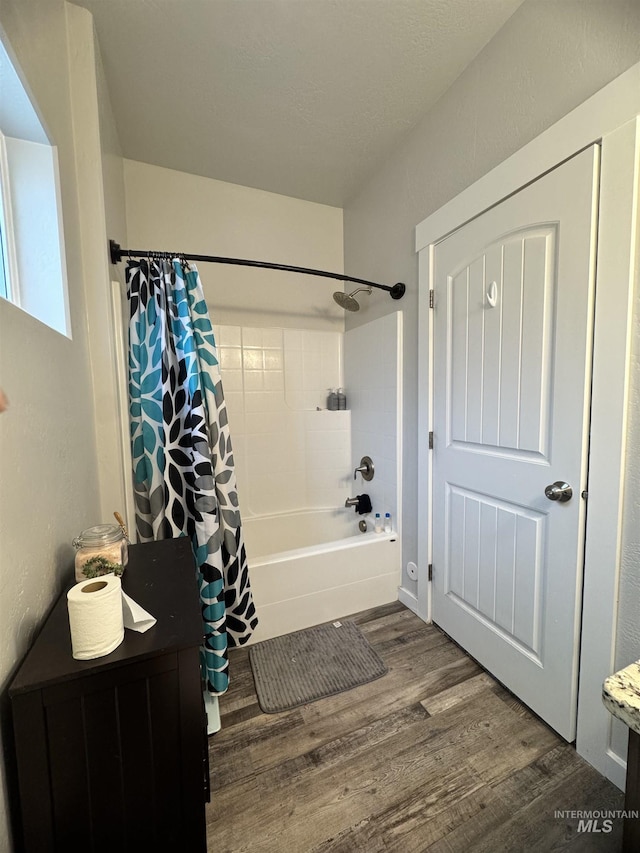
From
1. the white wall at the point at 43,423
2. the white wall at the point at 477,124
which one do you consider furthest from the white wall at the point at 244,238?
the white wall at the point at 43,423

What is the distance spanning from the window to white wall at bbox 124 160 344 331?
3.78 feet

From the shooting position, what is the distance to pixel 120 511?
1366mm

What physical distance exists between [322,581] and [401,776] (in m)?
0.79

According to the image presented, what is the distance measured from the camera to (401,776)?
41.6 inches

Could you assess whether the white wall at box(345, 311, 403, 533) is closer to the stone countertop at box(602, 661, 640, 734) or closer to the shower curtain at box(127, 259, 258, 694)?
the shower curtain at box(127, 259, 258, 694)

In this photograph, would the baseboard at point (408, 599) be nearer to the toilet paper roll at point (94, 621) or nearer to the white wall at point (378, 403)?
the white wall at point (378, 403)

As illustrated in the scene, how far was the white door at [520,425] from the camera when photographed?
106cm

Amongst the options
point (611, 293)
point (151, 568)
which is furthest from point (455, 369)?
point (151, 568)

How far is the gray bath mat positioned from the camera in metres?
1.35

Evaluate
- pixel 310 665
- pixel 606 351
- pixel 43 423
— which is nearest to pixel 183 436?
pixel 43 423

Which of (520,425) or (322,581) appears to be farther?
(322,581)

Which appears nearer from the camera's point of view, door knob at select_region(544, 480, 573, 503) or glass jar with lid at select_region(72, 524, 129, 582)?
glass jar with lid at select_region(72, 524, 129, 582)

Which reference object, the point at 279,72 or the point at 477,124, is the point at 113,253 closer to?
the point at 279,72

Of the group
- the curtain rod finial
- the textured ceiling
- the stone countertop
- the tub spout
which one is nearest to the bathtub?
the tub spout
